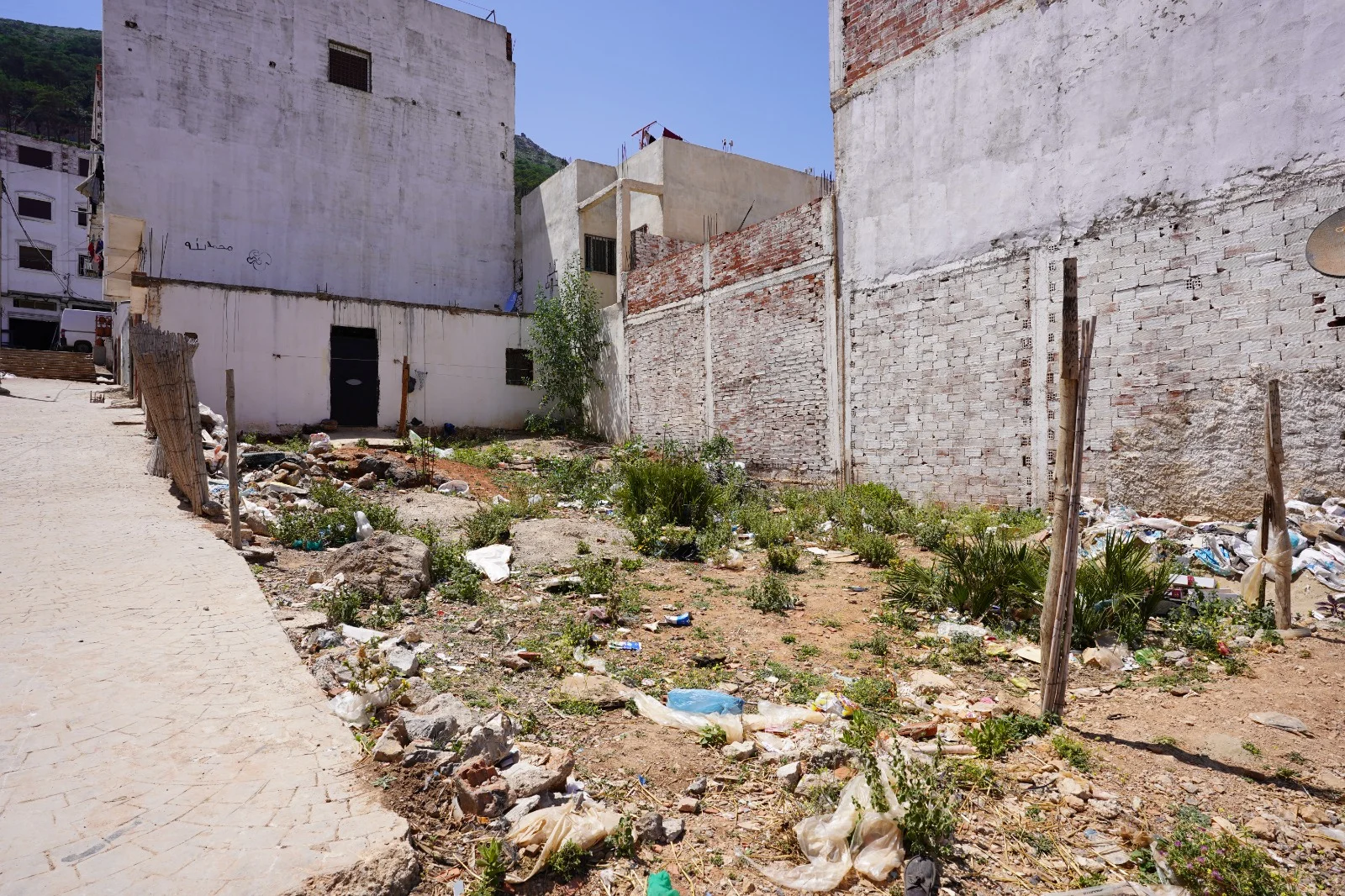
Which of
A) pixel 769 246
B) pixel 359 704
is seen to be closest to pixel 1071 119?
pixel 769 246

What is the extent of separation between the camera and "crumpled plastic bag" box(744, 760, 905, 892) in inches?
95.4

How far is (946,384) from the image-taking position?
9578 mm

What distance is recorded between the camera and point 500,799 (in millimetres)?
2619

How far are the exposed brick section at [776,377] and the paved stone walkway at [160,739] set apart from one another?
28.3ft

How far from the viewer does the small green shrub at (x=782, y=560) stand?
720 cm

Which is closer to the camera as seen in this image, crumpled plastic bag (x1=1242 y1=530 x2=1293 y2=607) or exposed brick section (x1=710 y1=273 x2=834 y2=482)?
crumpled plastic bag (x1=1242 y1=530 x2=1293 y2=607)

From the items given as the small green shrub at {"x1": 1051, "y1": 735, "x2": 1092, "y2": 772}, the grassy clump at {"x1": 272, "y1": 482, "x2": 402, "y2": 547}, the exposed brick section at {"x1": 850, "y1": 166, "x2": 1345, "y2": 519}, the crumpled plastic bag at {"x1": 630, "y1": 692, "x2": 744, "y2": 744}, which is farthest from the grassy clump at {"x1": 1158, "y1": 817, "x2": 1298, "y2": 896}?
the grassy clump at {"x1": 272, "y1": 482, "x2": 402, "y2": 547}


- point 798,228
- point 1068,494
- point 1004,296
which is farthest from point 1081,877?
point 798,228

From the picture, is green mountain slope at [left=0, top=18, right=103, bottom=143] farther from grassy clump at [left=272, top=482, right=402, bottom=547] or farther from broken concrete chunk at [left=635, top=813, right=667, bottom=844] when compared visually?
broken concrete chunk at [left=635, top=813, right=667, bottom=844]

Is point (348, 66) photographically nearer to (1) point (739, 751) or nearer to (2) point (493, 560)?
(2) point (493, 560)

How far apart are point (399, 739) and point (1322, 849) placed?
369cm

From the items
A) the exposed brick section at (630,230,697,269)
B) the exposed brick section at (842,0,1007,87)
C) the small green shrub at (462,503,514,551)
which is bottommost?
the small green shrub at (462,503,514,551)

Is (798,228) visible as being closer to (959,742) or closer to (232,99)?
(959,742)

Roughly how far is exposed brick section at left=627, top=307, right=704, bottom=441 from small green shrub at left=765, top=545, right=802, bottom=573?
687 cm
